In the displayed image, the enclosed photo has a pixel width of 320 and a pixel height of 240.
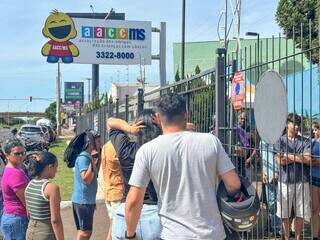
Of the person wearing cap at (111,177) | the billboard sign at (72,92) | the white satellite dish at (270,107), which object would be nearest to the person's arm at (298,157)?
the white satellite dish at (270,107)

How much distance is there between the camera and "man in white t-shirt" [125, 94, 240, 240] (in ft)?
12.5

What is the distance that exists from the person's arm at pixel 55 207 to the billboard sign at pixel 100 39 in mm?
25984

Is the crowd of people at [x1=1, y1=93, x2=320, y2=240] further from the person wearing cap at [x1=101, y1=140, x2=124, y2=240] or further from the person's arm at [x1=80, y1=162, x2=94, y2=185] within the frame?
the person's arm at [x1=80, y1=162, x2=94, y2=185]

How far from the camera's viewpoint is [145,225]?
4152mm

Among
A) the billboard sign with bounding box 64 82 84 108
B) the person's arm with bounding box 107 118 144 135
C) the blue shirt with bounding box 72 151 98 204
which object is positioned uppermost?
the billboard sign with bounding box 64 82 84 108

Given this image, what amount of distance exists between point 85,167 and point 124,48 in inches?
1016

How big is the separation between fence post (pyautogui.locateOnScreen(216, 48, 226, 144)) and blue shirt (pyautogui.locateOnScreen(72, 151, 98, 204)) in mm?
1671

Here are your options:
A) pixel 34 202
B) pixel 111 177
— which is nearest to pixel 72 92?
pixel 111 177

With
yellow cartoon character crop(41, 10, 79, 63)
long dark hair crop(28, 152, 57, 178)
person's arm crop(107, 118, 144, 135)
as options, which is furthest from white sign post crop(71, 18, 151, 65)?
long dark hair crop(28, 152, 57, 178)

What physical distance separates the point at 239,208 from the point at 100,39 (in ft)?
93.7

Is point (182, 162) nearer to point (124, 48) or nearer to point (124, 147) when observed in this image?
point (124, 147)

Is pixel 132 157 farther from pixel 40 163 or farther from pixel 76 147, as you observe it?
pixel 76 147

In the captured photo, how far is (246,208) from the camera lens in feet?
12.5

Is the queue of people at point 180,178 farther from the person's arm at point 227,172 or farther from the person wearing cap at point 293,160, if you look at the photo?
the person wearing cap at point 293,160
